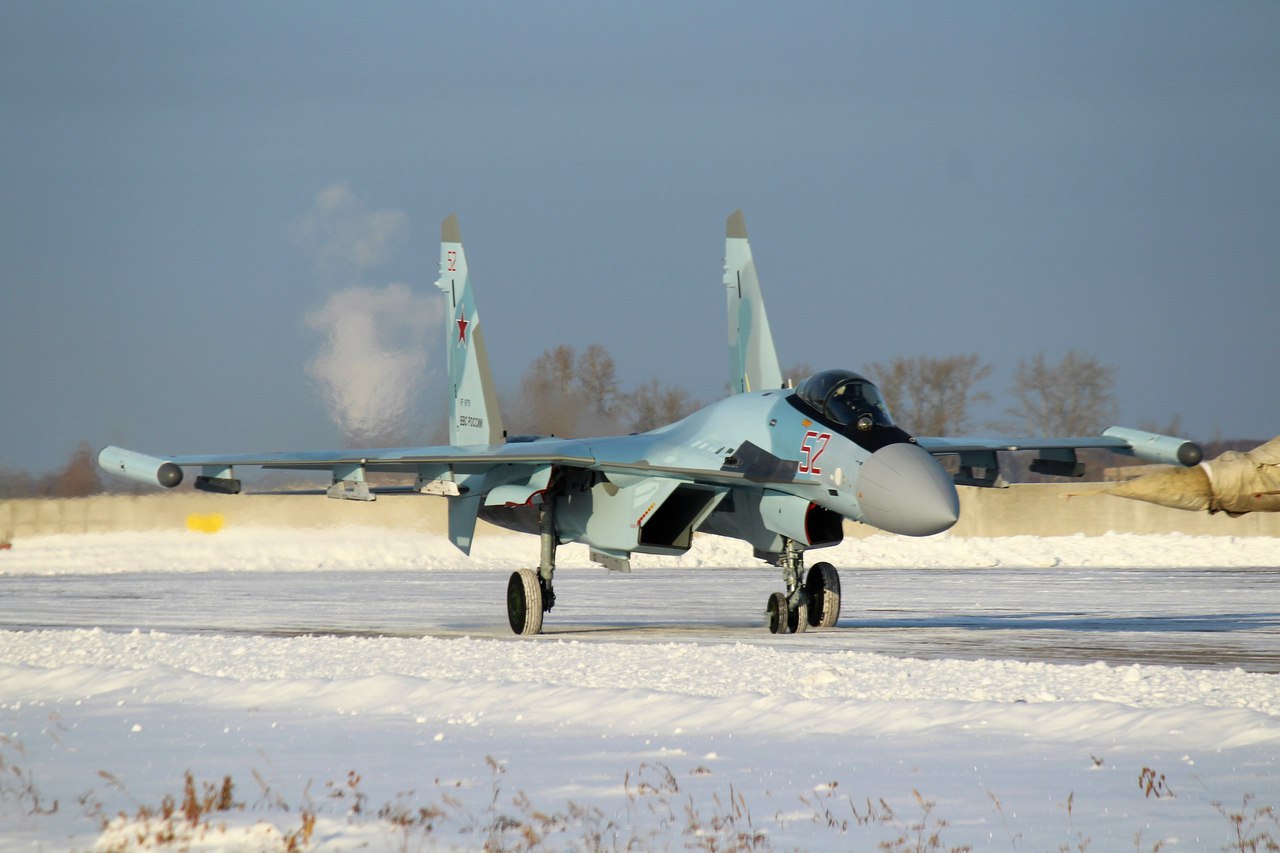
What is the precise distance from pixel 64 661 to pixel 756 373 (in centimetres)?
936

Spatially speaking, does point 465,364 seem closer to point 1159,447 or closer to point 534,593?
point 534,593

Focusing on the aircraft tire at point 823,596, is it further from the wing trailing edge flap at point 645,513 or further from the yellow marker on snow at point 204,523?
the yellow marker on snow at point 204,523

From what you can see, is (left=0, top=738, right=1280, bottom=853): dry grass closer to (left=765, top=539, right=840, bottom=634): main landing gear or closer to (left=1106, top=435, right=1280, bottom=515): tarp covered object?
(left=1106, top=435, right=1280, bottom=515): tarp covered object

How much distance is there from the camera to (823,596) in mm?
14805

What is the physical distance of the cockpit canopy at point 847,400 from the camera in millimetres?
13289

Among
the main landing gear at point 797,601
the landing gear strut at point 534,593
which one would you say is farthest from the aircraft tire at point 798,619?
the landing gear strut at point 534,593

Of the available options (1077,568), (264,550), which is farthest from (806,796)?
(264,550)

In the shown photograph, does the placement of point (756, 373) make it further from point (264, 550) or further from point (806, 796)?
point (264, 550)

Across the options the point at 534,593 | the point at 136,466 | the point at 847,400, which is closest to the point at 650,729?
the point at 847,400

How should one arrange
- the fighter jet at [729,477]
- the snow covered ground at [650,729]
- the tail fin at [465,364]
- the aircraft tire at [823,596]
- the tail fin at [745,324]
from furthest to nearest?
the tail fin at [465,364], the tail fin at [745,324], the aircraft tire at [823,596], the fighter jet at [729,477], the snow covered ground at [650,729]

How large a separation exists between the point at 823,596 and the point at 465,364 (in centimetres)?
673

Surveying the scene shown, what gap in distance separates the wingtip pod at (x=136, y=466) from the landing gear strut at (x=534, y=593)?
12.5ft

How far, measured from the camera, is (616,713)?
8.36 meters

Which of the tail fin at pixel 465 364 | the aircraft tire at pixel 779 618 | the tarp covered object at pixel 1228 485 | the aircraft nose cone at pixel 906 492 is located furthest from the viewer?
the tail fin at pixel 465 364
